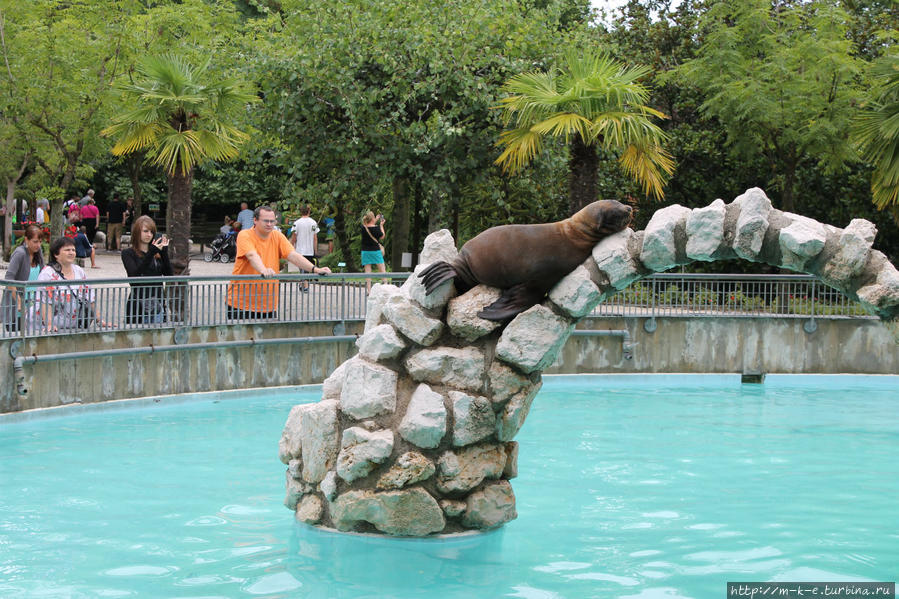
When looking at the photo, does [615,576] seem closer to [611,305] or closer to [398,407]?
[398,407]

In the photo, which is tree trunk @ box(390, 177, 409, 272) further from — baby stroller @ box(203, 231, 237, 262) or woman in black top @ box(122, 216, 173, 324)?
baby stroller @ box(203, 231, 237, 262)

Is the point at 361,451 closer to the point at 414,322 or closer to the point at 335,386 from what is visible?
the point at 335,386

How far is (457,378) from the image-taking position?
9062 millimetres

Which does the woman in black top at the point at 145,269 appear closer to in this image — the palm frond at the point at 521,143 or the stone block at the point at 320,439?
the stone block at the point at 320,439

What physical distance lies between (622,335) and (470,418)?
29.3 feet

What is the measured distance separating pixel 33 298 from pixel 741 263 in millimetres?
18321

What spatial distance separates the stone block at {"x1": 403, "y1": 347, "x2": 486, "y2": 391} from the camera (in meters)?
9.02

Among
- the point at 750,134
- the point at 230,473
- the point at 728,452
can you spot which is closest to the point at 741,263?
the point at 750,134

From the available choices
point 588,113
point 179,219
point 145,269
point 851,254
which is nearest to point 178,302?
point 145,269

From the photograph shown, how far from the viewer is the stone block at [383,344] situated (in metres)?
9.05

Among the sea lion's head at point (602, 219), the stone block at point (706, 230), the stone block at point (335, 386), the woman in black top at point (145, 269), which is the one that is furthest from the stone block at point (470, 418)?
the woman in black top at point (145, 269)

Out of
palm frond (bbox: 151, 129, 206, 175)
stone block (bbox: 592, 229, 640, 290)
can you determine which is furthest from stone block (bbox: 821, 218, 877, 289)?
palm frond (bbox: 151, 129, 206, 175)

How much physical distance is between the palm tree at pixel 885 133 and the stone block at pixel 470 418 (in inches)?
418

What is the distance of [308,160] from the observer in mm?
21391
